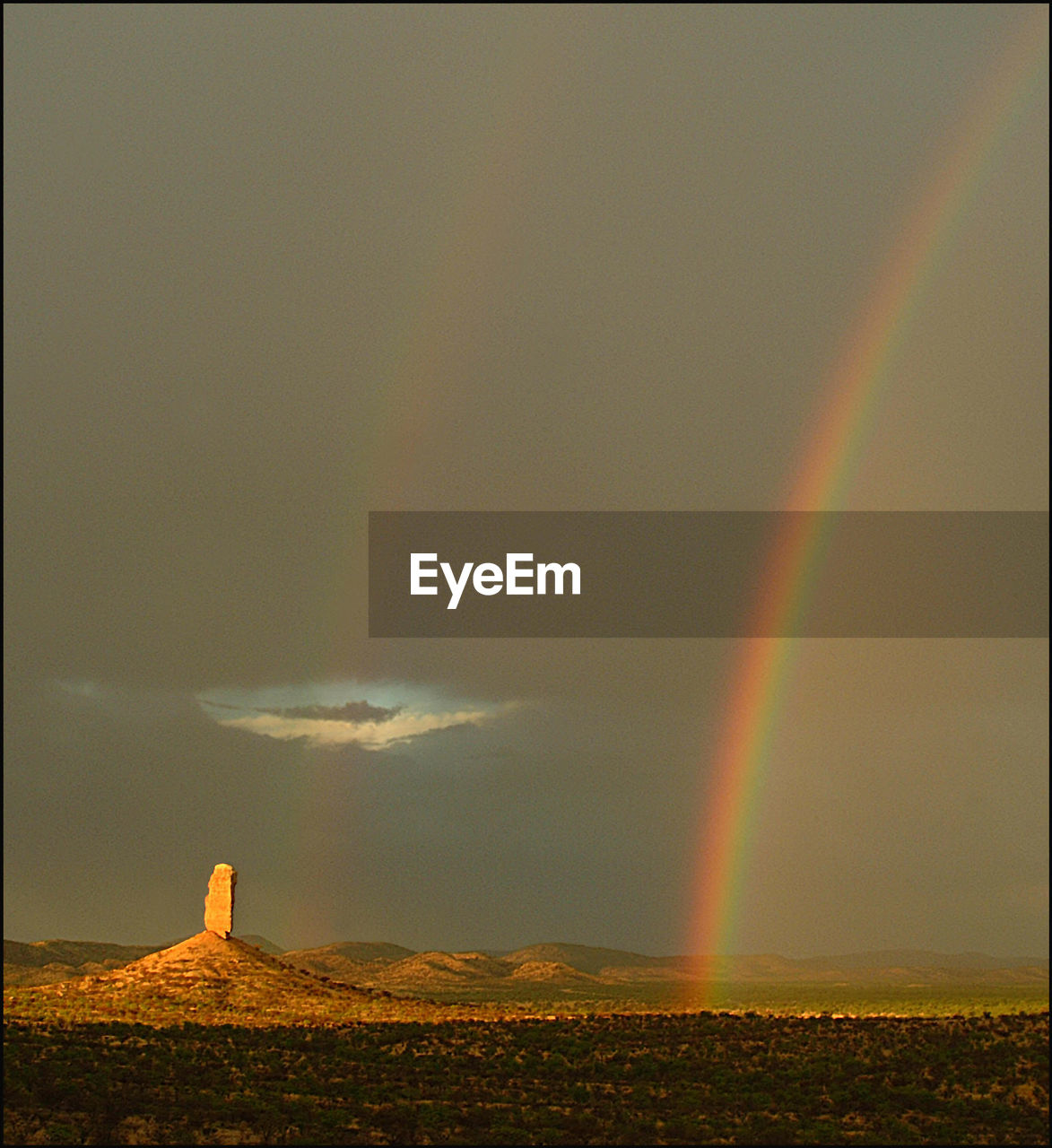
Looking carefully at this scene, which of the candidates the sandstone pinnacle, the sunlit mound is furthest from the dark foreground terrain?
the sandstone pinnacle

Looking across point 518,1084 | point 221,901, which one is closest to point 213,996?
point 221,901

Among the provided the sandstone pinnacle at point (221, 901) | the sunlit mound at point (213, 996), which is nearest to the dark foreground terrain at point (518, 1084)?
the sunlit mound at point (213, 996)

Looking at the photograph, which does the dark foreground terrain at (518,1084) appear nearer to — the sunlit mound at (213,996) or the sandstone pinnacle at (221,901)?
the sunlit mound at (213,996)

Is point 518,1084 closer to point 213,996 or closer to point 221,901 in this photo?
point 213,996

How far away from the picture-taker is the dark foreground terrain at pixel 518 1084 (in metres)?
45.6

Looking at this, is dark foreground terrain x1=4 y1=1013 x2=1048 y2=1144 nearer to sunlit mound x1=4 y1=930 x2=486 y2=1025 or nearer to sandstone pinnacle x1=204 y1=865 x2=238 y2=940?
sunlit mound x1=4 y1=930 x2=486 y2=1025

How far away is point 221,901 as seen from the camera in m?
102

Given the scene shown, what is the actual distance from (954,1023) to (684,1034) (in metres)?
18.3

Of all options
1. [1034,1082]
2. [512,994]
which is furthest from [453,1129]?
[512,994]

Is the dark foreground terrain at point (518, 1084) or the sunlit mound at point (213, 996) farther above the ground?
the dark foreground terrain at point (518, 1084)

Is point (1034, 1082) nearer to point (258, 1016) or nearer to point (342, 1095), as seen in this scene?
point (342, 1095)

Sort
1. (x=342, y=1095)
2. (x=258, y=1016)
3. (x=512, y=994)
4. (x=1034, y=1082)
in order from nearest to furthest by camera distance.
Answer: (x=342, y=1095), (x=1034, y=1082), (x=258, y=1016), (x=512, y=994)

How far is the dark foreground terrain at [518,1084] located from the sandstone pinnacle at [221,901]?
25741mm

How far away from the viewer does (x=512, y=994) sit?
161250 mm
